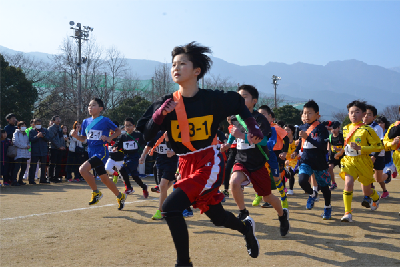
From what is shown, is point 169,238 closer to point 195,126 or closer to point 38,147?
point 195,126

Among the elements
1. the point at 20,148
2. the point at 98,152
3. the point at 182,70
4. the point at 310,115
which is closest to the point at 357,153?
the point at 310,115

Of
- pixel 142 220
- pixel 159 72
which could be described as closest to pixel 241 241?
pixel 142 220

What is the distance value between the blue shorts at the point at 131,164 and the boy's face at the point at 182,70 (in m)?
5.98

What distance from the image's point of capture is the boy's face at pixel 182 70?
3.68 meters

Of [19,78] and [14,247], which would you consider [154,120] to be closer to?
[14,247]

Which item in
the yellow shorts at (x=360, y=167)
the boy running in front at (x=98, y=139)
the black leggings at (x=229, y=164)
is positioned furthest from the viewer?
the black leggings at (x=229, y=164)

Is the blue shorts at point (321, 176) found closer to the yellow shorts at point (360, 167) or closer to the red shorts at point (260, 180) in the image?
the yellow shorts at point (360, 167)

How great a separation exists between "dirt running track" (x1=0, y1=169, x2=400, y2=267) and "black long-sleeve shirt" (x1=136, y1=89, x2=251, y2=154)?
146 cm

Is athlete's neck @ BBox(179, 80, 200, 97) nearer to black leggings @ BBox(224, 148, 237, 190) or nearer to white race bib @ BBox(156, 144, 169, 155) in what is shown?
white race bib @ BBox(156, 144, 169, 155)

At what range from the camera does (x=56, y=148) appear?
1410 centimetres

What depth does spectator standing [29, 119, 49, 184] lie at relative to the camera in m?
12.9

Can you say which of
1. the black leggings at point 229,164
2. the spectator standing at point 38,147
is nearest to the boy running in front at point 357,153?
the black leggings at point 229,164

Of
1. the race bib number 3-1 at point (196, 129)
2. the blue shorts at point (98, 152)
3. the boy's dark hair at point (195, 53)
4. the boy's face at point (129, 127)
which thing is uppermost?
the boy's dark hair at point (195, 53)

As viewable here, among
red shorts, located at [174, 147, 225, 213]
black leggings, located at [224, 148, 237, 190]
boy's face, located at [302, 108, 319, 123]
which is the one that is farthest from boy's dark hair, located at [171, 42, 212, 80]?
black leggings, located at [224, 148, 237, 190]
